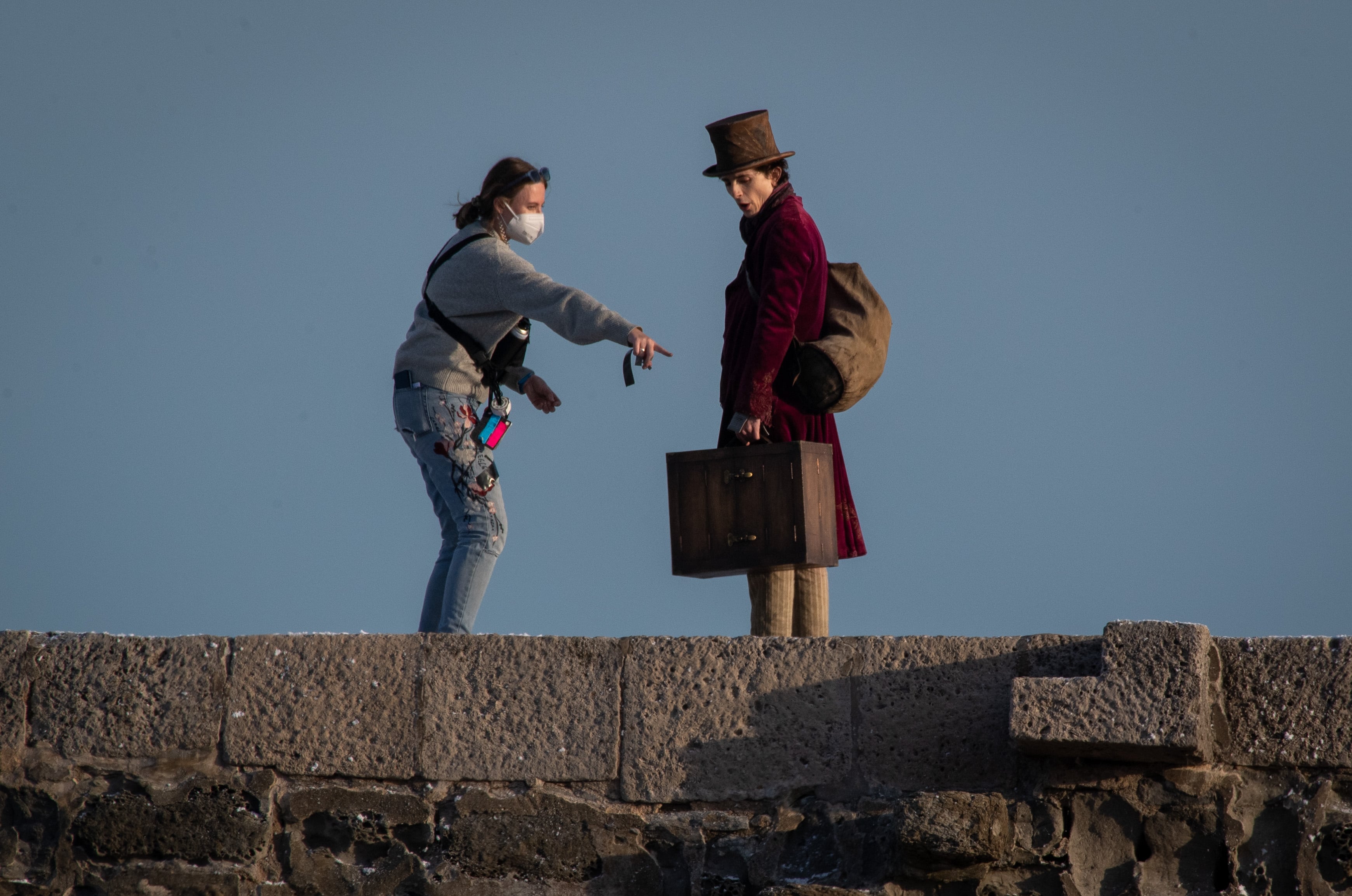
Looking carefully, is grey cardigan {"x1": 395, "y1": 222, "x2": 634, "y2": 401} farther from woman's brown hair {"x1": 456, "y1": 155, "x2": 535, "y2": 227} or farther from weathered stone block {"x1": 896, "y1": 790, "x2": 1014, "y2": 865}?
weathered stone block {"x1": 896, "y1": 790, "x2": 1014, "y2": 865}

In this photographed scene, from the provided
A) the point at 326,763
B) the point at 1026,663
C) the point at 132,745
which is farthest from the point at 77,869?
the point at 1026,663

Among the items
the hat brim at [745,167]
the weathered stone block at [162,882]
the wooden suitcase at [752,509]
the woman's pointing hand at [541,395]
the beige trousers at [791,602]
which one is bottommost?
the weathered stone block at [162,882]

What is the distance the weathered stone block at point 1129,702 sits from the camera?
3322mm

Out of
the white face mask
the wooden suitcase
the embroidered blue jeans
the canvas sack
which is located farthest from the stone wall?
the white face mask

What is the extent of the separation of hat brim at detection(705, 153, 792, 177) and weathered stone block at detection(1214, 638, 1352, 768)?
1.78 meters

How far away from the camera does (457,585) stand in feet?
12.6

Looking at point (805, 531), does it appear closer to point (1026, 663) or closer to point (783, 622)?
point (783, 622)

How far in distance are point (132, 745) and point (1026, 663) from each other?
7.48ft

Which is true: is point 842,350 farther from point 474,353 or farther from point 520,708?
point 520,708

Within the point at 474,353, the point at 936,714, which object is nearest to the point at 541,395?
the point at 474,353

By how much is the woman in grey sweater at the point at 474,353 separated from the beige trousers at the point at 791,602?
684 millimetres

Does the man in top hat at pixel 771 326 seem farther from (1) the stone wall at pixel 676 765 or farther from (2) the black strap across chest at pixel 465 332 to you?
(2) the black strap across chest at pixel 465 332

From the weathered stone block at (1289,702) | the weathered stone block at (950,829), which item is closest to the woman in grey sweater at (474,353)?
the weathered stone block at (950,829)

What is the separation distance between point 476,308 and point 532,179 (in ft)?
1.36
